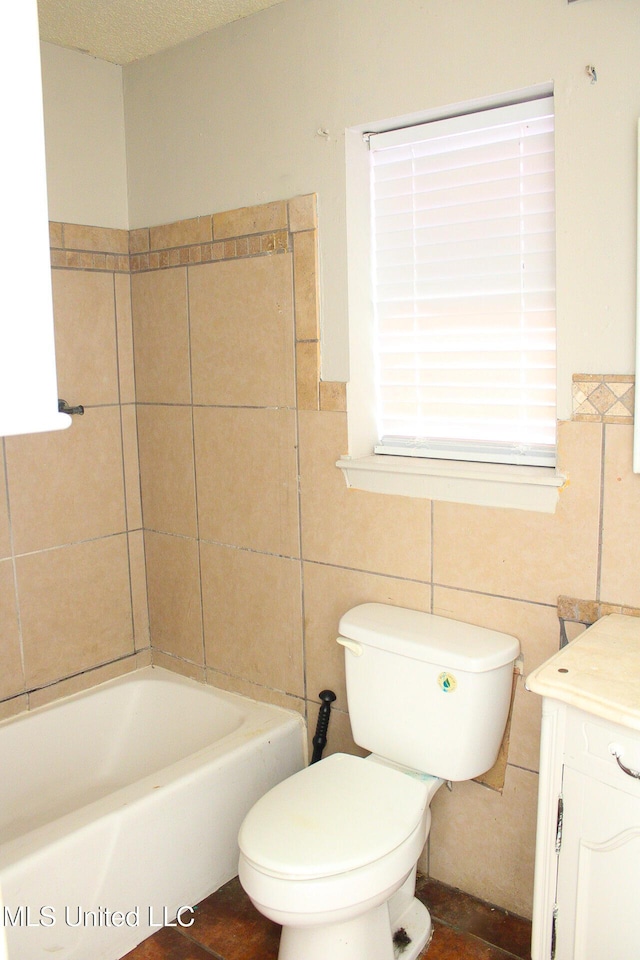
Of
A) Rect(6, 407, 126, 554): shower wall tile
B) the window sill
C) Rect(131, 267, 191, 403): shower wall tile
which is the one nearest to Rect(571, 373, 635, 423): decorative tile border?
the window sill

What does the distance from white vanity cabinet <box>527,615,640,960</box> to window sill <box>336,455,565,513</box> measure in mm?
413

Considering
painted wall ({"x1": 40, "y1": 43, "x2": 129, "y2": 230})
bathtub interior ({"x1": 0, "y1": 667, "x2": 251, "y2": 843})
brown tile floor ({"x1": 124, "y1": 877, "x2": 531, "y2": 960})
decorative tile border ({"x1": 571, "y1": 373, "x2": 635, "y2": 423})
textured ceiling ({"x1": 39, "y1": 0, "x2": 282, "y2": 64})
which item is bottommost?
brown tile floor ({"x1": 124, "y1": 877, "x2": 531, "y2": 960})

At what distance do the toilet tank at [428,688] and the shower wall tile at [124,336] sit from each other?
1.12 metres

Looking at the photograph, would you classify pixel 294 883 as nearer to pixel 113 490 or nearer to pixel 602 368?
pixel 602 368

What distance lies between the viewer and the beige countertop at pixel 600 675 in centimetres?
131

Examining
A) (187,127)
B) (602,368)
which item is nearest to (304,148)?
(187,127)

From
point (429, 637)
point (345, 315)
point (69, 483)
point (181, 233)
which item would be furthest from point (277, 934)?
point (181, 233)

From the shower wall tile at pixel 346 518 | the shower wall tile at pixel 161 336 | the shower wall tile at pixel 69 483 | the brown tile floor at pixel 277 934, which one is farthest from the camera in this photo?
the shower wall tile at pixel 161 336

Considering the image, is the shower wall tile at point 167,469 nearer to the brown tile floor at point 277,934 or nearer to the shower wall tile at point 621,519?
the brown tile floor at point 277,934

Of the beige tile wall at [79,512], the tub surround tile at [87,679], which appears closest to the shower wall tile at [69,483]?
the beige tile wall at [79,512]

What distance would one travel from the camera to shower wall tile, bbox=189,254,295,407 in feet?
7.29

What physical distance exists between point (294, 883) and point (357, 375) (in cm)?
118

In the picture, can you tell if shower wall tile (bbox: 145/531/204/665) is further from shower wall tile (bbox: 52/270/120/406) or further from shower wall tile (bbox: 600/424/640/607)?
shower wall tile (bbox: 600/424/640/607)

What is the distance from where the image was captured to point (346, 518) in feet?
7.12
